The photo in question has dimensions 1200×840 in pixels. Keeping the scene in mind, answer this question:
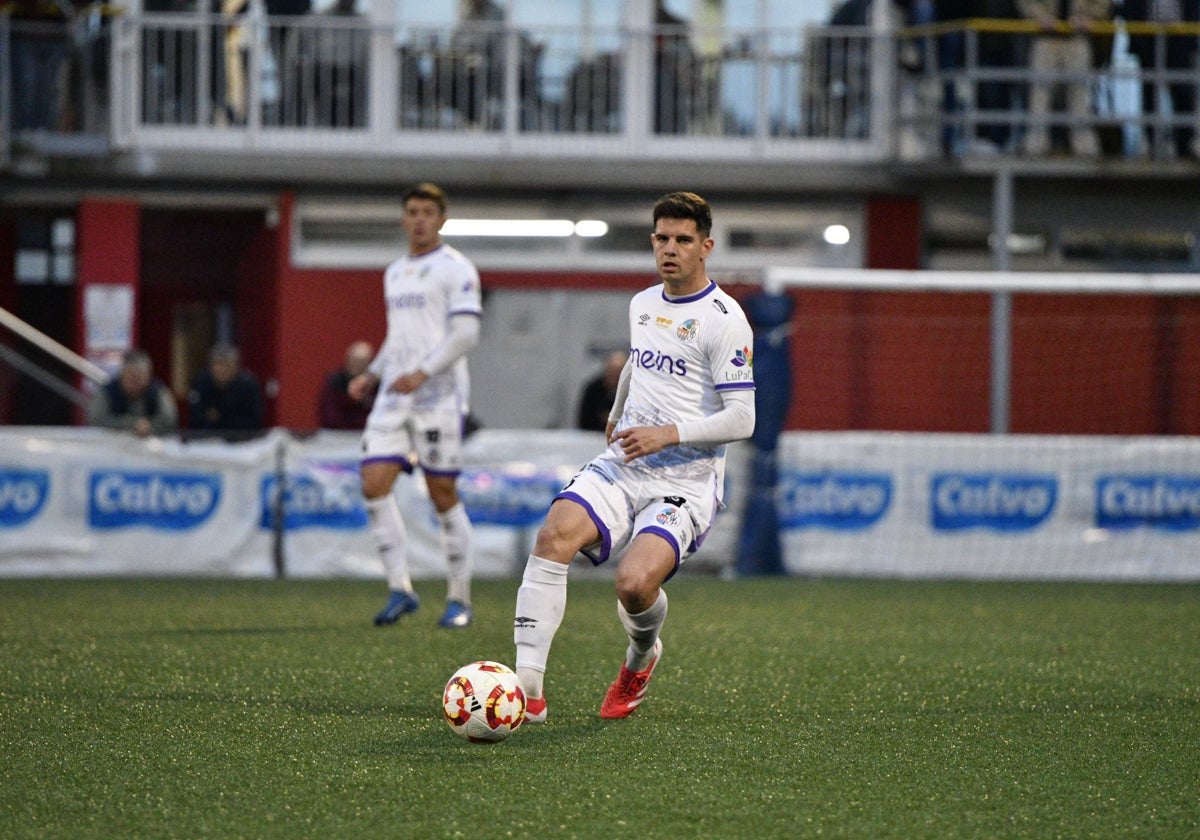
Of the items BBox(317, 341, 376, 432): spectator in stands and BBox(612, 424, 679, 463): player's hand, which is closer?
BBox(612, 424, 679, 463): player's hand

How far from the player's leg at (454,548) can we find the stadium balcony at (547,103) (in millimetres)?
10008

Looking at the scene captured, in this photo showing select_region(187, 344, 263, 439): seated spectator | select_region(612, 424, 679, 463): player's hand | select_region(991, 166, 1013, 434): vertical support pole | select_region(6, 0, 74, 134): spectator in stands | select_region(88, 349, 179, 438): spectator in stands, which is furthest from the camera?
select_region(6, 0, 74, 134): spectator in stands

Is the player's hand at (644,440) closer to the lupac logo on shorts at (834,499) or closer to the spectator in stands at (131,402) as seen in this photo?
the lupac logo on shorts at (834,499)

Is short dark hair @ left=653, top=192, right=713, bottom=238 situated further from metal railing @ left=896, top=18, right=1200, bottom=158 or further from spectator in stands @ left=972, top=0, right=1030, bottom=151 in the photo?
spectator in stands @ left=972, top=0, right=1030, bottom=151

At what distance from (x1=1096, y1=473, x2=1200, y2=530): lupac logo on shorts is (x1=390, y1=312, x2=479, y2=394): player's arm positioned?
6419 mm

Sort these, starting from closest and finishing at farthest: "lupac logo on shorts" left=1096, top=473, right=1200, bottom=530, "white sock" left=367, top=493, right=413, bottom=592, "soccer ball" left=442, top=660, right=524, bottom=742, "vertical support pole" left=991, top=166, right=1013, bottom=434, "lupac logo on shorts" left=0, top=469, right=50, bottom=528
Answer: "soccer ball" left=442, top=660, right=524, bottom=742 → "white sock" left=367, top=493, right=413, bottom=592 → "lupac logo on shorts" left=0, top=469, right=50, bottom=528 → "lupac logo on shorts" left=1096, top=473, right=1200, bottom=530 → "vertical support pole" left=991, top=166, right=1013, bottom=434

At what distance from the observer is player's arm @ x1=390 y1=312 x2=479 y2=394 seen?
8328 mm

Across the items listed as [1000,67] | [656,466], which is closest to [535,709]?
[656,466]

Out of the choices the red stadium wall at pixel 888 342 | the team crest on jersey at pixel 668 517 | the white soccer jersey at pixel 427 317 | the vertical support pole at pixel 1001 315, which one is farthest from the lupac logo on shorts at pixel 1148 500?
the team crest on jersey at pixel 668 517

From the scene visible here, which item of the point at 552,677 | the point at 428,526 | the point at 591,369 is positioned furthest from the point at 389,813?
the point at 591,369

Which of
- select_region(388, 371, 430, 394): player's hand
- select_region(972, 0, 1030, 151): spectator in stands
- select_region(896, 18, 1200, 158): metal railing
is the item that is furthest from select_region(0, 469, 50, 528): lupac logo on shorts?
select_region(972, 0, 1030, 151): spectator in stands

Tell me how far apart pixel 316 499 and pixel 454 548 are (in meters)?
4.21

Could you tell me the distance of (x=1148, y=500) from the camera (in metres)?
12.8

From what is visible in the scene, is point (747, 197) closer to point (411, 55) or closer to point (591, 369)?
point (591, 369)
